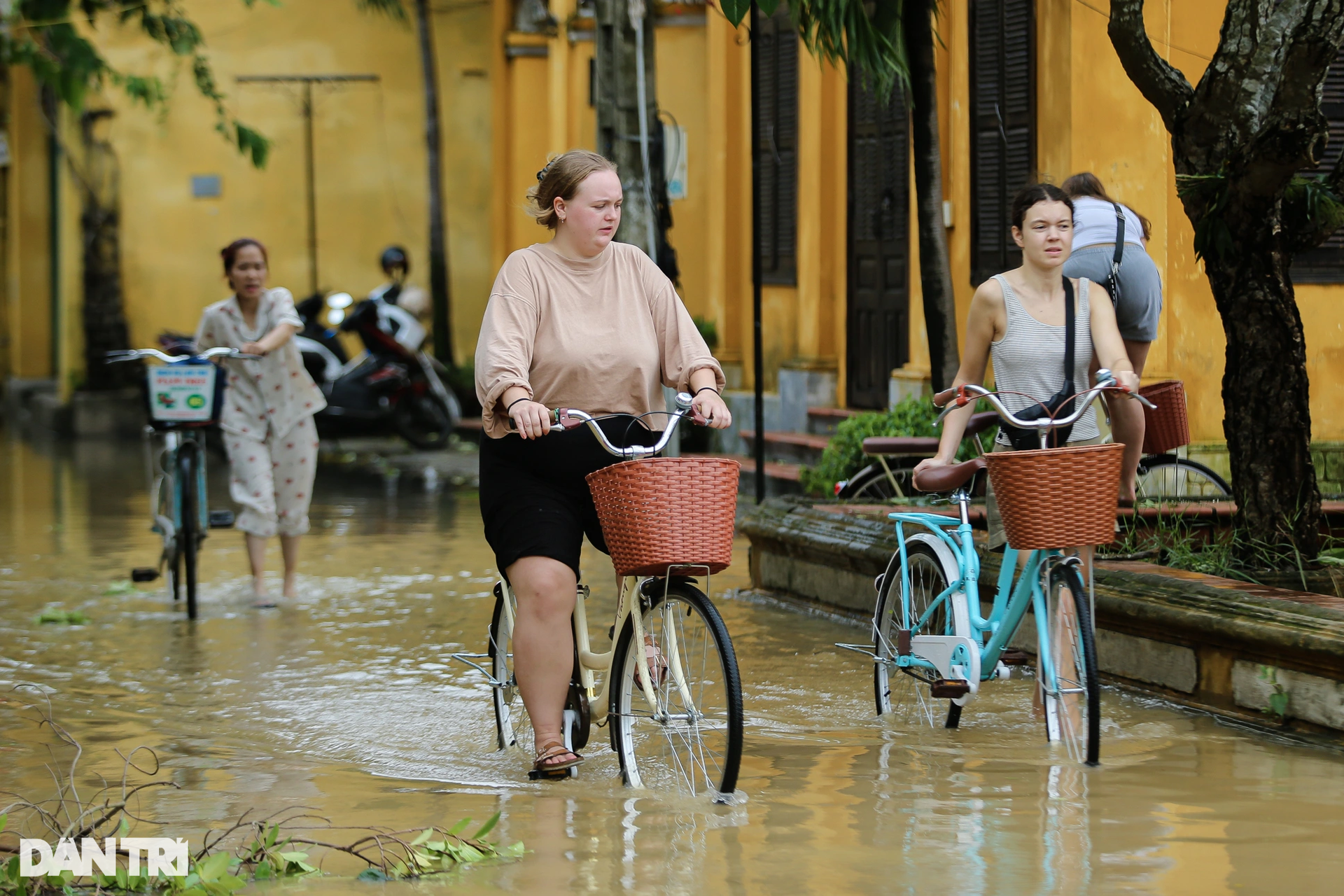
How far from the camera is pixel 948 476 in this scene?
5766mm

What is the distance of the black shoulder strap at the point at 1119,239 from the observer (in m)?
7.18

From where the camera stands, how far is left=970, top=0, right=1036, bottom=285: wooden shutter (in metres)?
11.9

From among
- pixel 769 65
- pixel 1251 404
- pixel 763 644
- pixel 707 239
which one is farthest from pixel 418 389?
pixel 1251 404

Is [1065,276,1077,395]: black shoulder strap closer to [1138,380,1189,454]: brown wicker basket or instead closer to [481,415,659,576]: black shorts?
[481,415,659,576]: black shorts

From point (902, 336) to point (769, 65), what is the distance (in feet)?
12.6

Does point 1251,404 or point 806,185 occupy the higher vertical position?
point 806,185

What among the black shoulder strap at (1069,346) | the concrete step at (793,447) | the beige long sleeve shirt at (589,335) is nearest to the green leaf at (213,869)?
the beige long sleeve shirt at (589,335)

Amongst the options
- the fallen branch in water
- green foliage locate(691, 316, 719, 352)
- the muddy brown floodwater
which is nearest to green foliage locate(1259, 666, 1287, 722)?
the muddy brown floodwater

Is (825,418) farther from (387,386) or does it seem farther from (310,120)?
(310,120)

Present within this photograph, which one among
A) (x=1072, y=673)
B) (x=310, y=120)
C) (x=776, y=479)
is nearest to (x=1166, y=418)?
(x=1072, y=673)

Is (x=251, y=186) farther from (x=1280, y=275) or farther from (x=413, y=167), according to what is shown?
(x=1280, y=275)

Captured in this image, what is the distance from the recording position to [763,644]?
7.93 metres

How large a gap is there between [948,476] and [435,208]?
1807cm

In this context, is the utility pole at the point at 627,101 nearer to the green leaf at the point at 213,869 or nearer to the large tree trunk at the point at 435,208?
the green leaf at the point at 213,869
